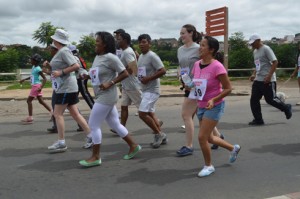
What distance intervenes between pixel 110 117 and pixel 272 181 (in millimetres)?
2167

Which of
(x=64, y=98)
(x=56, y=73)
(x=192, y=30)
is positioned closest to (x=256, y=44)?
(x=192, y=30)

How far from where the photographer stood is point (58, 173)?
4.66 meters

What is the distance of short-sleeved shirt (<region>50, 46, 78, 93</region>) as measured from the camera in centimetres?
541

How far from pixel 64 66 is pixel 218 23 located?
36.7 ft

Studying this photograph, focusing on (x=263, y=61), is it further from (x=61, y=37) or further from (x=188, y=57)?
(x=61, y=37)

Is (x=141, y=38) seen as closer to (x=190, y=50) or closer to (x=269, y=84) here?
(x=190, y=50)

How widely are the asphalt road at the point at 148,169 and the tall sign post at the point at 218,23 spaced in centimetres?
847

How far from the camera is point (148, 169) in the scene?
15.8 ft

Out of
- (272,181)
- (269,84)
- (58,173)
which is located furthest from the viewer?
(269,84)

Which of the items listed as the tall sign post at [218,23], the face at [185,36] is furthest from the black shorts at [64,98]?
the tall sign post at [218,23]

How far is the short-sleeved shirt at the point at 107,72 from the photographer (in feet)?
15.8

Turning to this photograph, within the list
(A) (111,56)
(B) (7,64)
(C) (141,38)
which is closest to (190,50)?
(C) (141,38)

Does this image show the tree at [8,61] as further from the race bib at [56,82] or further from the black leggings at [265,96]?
the race bib at [56,82]

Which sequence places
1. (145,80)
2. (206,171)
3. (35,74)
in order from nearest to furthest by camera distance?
1. (206,171)
2. (145,80)
3. (35,74)
